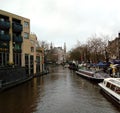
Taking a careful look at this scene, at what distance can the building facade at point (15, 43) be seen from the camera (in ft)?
166

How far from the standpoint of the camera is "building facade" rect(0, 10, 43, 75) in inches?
1996

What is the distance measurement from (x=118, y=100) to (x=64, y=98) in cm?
779

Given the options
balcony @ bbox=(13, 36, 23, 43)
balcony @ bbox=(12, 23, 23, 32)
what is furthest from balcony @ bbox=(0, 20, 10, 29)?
balcony @ bbox=(13, 36, 23, 43)

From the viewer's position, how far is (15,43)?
55.9 metres

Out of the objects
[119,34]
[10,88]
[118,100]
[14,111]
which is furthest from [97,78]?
[119,34]

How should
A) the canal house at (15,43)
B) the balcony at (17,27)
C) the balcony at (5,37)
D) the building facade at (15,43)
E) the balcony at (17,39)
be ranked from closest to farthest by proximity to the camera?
the balcony at (5,37), the canal house at (15,43), the building facade at (15,43), the balcony at (17,27), the balcony at (17,39)

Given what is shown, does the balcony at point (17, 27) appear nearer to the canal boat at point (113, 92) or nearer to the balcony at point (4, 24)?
the balcony at point (4, 24)

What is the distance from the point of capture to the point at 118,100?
25703 millimetres

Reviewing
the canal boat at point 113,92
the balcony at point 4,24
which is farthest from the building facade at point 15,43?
the canal boat at point 113,92

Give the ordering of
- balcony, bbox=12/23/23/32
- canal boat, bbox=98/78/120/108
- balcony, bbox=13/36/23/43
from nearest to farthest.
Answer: canal boat, bbox=98/78/120/108, balcony, bbox=12/23/23/32, balcony, bbox=13/36/23/43

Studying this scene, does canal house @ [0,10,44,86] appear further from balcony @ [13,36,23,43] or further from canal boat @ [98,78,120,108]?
canal boat @ [98,78,120,108]

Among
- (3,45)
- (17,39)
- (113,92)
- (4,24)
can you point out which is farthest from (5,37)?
(113,92)

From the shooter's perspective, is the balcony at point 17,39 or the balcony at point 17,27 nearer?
the balcony at point 17,27

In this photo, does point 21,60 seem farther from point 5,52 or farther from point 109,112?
point 109,112
